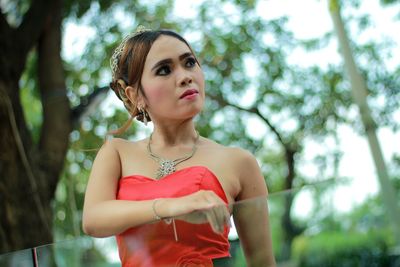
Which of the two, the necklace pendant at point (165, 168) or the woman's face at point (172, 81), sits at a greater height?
the woman's face at point (172, 81)

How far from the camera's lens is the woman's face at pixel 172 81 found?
6.07ft

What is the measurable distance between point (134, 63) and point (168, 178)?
Result: 35 cm

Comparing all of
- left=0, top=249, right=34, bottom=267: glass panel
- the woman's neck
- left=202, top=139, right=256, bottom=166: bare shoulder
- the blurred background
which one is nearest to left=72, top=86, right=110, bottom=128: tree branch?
the blurred background

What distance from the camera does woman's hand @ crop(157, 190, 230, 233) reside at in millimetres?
1439

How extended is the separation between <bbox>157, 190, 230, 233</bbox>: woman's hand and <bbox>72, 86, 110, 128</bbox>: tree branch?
5.73 meters

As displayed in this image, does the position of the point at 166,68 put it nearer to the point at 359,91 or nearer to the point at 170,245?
the point at 170,245

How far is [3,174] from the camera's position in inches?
216

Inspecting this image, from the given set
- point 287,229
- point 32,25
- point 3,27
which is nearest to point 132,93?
point 287,229

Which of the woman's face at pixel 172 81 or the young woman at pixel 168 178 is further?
the woman's face at pixel 172 81

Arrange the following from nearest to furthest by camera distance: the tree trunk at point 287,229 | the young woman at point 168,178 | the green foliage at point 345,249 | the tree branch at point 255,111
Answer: the green foliage at point 345,249 → the tree trunk at point 287,229 → the young woman at point 168,178 → the tree branch at point 255,111

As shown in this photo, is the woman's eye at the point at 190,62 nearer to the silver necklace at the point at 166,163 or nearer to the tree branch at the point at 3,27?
the silver necklace at the point at 166,163

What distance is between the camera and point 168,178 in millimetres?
1780

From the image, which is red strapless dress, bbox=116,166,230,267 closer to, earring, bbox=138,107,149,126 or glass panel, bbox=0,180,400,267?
glass panel, bbox=0,180,400,267

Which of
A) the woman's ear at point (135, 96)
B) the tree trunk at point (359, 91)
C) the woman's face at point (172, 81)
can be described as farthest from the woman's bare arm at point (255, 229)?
the tree trunk at point (359, 91)
